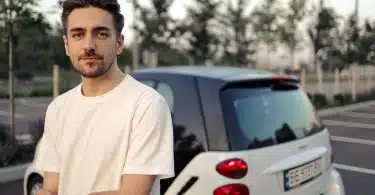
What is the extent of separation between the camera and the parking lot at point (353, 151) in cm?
553

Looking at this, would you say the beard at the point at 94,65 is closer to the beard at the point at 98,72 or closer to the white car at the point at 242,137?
the beard at the point at 98,72

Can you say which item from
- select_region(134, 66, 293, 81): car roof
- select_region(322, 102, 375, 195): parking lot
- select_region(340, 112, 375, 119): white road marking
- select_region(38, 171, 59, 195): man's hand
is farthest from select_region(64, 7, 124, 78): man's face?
select_region(340, 112, 375, 119): white road marking

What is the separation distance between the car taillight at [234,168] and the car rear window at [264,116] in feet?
0.32

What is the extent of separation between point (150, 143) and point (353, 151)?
7.09 m

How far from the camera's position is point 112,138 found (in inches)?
58.7

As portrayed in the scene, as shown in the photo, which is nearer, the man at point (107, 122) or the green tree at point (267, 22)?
the man at point (107, 122)

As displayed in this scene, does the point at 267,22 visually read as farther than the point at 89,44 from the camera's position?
Yes

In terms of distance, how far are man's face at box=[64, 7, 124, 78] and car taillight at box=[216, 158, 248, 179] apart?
130 cm

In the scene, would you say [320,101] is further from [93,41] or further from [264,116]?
[93,41]

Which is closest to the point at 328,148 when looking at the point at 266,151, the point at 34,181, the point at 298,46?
the point at 266,151

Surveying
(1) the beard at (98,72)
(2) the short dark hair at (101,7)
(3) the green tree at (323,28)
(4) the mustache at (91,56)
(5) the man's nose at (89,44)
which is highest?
(3) the green tree at (323,28)

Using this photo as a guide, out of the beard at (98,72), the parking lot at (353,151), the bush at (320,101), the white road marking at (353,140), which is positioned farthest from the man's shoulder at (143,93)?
the bush at (320,101)

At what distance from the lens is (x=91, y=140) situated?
60.0 inches

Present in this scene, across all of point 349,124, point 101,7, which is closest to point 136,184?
point 101,7
